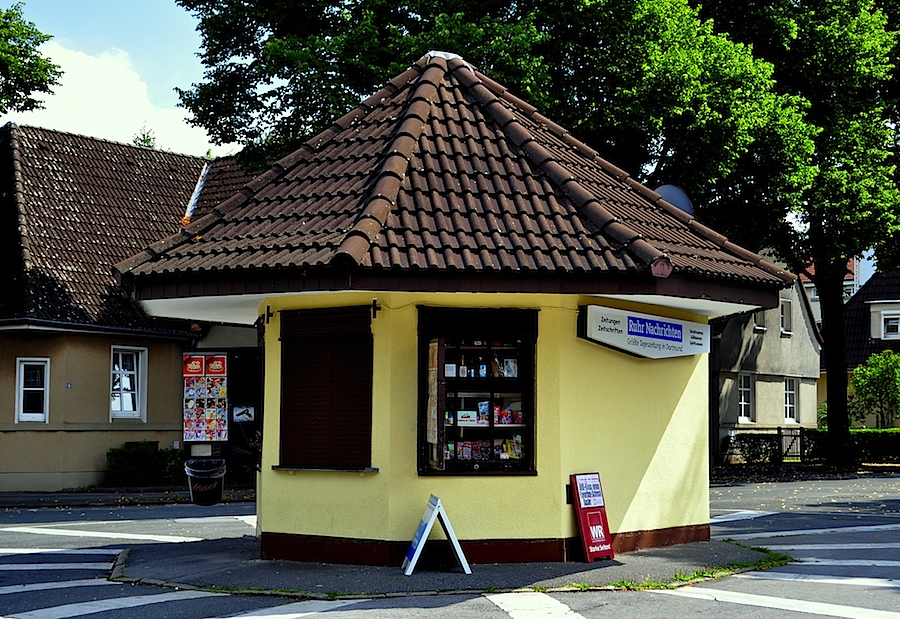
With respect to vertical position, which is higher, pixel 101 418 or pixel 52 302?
pixel 52 302

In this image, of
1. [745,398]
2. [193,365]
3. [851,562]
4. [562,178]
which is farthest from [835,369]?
[562,178]

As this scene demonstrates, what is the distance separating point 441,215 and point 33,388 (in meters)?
17.9

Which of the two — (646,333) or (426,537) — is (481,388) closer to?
(426,537)

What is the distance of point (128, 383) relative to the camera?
29.3 metres

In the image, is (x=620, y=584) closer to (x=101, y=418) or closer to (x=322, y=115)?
(x=322, y=115)

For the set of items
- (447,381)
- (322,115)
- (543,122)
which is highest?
(322,115)

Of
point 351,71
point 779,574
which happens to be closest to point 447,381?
point 779,574

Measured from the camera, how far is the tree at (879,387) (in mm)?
45344

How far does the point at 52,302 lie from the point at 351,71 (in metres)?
8.50

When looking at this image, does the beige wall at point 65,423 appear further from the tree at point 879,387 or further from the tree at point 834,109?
the tree at point 879,387

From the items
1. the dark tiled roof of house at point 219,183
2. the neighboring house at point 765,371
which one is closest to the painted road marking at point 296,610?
the dark tiled roof of house at point 219,183

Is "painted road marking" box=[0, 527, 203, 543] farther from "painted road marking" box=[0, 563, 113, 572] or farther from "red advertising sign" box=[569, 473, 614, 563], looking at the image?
"red advertising sign" box=[569, 473, 614, 563]

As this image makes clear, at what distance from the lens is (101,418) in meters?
28.3

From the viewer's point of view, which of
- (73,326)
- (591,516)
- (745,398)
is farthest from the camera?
(745,398)
